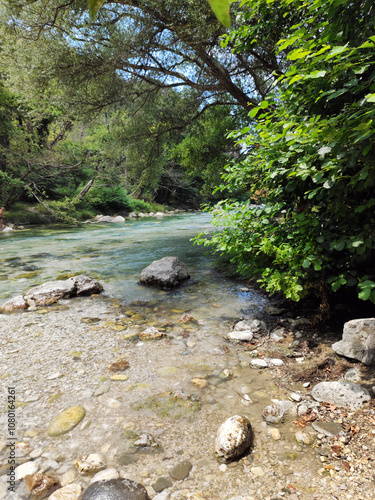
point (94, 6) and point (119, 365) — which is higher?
point (94, 6)

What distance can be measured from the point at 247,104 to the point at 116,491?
26.5 feet

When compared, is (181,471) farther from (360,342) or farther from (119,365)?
(360,342)

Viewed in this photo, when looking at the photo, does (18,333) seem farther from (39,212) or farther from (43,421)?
(39,212)

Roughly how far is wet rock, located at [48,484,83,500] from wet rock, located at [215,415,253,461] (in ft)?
3.03

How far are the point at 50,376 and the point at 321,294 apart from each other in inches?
124

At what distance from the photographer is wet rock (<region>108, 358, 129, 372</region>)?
3.05m

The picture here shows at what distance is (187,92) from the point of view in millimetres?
10172

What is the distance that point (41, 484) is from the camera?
5.98ft

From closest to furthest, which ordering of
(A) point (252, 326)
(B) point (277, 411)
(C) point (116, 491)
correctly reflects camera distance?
(C) point (116, 491) → (B) point (277, 411) → (A) point (252, 326)

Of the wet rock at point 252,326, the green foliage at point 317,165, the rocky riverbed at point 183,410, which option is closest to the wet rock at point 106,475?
the rocky riverbed at point 183,410

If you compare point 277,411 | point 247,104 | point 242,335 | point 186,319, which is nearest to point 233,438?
point 277,411

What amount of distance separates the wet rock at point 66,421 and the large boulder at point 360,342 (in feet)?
8.26

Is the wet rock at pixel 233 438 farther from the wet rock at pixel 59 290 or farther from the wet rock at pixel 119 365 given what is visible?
the wet rock at pixel 59 290

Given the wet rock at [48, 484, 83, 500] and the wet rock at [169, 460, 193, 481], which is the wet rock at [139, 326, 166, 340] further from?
the wet rock at [48, 484, 83, 500]
